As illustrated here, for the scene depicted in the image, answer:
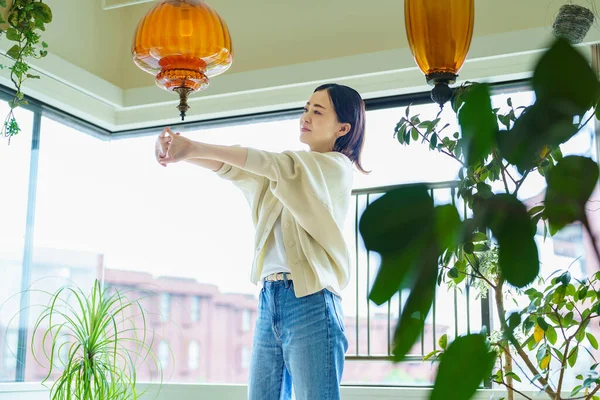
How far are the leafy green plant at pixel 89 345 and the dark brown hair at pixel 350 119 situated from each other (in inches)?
44.9

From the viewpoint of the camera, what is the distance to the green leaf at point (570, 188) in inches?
7.6

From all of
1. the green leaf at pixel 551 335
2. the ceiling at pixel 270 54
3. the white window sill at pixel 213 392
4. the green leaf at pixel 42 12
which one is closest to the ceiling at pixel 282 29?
the ceiling at pixel 270 54

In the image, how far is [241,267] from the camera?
128 inches

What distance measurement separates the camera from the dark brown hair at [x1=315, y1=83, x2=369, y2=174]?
2059 mm

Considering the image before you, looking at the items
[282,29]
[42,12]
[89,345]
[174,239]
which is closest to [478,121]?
[89,345]

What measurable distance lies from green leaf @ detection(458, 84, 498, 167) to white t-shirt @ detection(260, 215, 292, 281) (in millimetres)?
1635

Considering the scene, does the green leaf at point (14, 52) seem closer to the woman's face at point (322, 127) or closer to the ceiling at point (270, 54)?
the ceiling at point (270, 54)

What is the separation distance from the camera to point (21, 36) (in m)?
2.81

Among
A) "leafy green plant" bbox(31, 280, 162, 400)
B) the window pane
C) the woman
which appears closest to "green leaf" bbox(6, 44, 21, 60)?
the window pane

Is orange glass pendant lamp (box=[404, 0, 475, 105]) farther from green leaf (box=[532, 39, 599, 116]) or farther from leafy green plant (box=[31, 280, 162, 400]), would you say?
leafy green plant (box=[31, 280, 162, 400])

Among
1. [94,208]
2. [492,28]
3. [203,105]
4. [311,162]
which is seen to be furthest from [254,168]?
[94,208]

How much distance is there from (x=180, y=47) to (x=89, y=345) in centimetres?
153

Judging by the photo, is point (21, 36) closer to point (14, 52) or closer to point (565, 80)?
point (14, 52)

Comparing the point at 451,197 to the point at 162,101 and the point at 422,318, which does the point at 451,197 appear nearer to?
the point at 422,318
